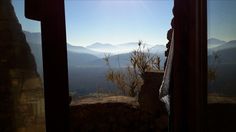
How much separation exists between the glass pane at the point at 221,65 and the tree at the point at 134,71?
4.29 metres

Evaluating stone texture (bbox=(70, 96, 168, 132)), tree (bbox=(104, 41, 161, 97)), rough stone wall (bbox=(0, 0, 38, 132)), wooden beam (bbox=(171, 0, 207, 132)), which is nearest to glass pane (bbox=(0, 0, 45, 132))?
rough stone wall (bbox=(0, 0, 38, 132))

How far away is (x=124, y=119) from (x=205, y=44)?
3356 millimetres

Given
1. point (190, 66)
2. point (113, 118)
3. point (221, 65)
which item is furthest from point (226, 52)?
point (113, 118)

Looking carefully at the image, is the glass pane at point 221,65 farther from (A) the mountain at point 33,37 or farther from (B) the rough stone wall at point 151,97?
(B) the rough stone wall at point 151,97

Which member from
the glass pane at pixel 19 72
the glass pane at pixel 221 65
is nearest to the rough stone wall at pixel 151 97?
the glass pane at pixel 221 65

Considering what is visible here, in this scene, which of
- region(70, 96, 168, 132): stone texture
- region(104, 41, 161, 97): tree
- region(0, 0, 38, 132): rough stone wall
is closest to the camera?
region(0, 0, 38, 132): rough stone wall

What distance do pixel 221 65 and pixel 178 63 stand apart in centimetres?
23

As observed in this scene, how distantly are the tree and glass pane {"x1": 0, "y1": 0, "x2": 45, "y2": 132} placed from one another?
4491 millimetres

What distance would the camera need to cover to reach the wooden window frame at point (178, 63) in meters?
1.04

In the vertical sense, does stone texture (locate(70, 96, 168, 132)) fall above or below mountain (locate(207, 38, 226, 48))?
below

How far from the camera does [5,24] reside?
100 cm

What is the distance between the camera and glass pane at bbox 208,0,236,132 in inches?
42.3

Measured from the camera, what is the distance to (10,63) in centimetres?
102

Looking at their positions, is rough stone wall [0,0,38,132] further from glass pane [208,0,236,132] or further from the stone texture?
the stone texture
